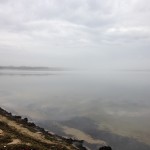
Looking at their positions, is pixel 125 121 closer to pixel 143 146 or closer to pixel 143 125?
pixel 143 125

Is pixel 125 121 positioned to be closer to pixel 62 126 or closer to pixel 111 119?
pixel 111 119

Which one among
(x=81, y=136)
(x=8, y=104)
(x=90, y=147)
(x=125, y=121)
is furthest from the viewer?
(x=8, y=104)

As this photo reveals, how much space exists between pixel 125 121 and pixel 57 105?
1807 cm

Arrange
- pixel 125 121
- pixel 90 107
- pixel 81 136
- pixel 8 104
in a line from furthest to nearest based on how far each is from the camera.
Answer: pixel 8 104 < pixel 90 107 < pixel 125 121 < pixel 81 136

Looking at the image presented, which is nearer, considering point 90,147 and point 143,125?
point 90,147

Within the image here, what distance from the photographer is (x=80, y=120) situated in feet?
127

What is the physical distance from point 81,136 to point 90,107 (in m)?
19.1

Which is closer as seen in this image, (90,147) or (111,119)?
(90,147)

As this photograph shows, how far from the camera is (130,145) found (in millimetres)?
27844

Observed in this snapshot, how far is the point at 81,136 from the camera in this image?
30.6 m

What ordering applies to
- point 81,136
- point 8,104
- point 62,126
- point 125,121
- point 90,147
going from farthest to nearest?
1. point 8,104
2. point 125,121
3. point 62,126
4. point 81,136
5. point 90,147

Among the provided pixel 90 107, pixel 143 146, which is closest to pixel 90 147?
pixel 143 146

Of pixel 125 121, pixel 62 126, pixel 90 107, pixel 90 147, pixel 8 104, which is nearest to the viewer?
pixel 90 147

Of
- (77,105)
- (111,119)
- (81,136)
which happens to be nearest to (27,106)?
(77,105)
